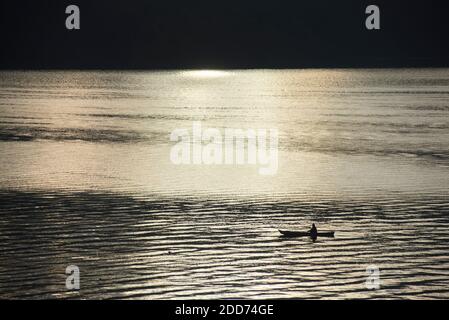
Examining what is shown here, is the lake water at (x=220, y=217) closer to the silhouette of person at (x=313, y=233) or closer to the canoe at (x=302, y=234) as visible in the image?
the silhouette of person at (x=313, y=233)

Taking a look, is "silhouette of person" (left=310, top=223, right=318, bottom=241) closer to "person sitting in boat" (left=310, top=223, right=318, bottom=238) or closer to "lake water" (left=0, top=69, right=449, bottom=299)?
"person sitting in boat" (left=310, top=223, right=318, bottom=238)

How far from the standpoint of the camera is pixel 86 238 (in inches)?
1655

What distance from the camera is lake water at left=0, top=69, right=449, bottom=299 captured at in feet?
115

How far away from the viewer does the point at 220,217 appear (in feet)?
155

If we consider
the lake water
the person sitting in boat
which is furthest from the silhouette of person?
the lake water

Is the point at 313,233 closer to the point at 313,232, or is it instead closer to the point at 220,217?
the point at 313,232

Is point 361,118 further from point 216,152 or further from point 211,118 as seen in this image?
point 216,152

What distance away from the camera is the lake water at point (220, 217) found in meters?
35.1

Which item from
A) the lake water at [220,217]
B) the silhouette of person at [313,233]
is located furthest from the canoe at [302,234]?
the lake water at [220,217]

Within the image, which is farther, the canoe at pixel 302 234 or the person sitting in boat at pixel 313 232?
the canoe at pixel 302 234
